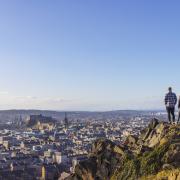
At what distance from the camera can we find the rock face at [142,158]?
19.2 metres

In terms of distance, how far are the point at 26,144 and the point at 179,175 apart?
140 m

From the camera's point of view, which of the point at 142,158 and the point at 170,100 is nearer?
the point at 142,158

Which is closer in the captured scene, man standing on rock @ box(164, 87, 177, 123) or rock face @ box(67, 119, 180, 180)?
rock face @ box(67, 119, 180, 180)

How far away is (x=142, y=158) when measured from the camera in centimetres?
2059

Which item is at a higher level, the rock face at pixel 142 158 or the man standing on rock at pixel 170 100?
the man standing on rock at pixel 170 100

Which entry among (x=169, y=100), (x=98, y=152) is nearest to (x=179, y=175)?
(x=169, y=100)

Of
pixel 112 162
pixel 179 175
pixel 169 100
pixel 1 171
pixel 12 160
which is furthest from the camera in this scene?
pixel 12 160

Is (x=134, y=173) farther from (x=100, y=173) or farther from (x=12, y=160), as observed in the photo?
(x=12, y=160)

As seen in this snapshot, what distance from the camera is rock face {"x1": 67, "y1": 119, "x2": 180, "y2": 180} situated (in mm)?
19172

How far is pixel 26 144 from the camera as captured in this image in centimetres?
15388

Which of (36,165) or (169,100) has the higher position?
(169,100)

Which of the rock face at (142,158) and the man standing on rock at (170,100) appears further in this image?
the man standing on rock at (170,100)

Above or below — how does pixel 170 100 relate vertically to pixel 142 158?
above

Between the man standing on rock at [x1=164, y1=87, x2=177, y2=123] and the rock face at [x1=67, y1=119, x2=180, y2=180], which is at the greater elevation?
the man standing on rock at [x1=164, y1=87, x2=177, y2=123]
